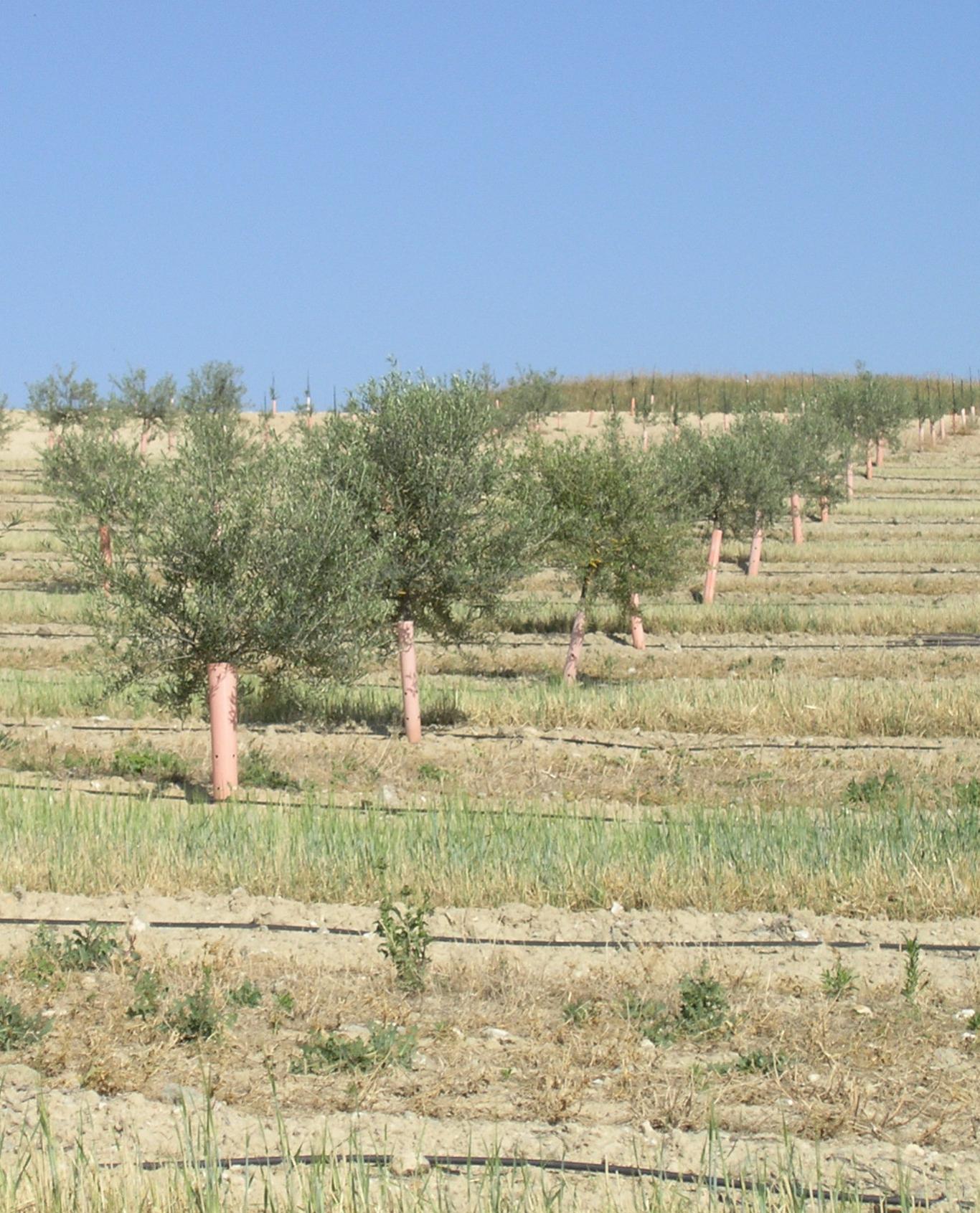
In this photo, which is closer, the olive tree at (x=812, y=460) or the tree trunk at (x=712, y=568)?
the tree trunk at (x=712, y=568)

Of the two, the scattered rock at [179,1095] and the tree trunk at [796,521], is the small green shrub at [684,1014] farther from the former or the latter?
the tree trunk at [796,521]

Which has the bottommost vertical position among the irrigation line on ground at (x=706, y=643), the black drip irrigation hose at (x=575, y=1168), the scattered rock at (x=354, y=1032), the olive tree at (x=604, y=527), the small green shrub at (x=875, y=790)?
the irrigation line on ground at (x=706, y=643)

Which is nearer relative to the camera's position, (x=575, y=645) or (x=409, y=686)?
(x=409, y=686)

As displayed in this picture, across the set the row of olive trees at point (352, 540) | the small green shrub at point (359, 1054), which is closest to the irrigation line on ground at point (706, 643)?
the row of olive trees at point (352, 540)

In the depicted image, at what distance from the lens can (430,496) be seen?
737 inches

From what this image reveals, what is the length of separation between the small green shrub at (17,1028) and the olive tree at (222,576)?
6.75 metres

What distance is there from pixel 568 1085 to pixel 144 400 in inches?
1854

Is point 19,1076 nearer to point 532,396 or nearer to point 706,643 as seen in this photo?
point 706,643

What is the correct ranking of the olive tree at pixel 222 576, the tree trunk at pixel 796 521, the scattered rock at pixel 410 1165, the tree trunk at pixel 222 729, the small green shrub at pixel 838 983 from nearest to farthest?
1. the scattered rock at pixel 410 1165
2. the small green shrub at pixel 838 983
3. the olive tree at pixel 222 576
4. the tree trunk at pixel 222 729
5. the tree trunk at pixel 796 521

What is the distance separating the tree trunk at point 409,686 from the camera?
1875cm

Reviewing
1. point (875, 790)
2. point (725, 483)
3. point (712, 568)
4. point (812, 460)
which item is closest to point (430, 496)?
point (875, 790)

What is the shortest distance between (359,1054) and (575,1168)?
161 centimetres

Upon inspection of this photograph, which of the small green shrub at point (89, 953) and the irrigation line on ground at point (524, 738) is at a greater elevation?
the small green shrub at point (89, 953)

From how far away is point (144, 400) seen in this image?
5153 cm
